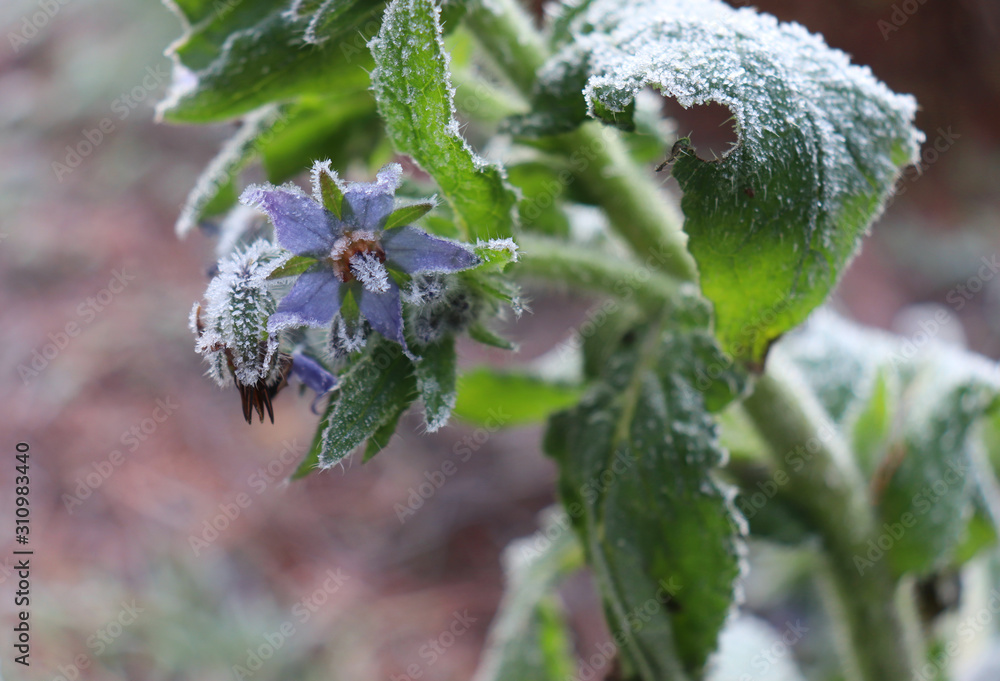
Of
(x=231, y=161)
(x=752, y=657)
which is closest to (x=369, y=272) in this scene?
(x=231, y=161)

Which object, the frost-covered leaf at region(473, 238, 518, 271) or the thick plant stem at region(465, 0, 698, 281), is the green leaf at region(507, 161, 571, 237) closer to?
the thick plant stem at region(465, 0, 698, 281)

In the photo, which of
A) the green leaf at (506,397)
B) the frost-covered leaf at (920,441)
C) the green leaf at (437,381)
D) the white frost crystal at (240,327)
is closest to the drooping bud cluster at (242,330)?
the white frost crystal at (240,327)

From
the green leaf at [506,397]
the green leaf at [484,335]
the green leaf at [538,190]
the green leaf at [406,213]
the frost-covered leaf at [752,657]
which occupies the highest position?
the green leaf at [406,213]

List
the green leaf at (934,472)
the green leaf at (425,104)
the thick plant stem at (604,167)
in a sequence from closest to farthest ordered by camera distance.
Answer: the green leaf at (425,104), the thick plant stem at (604,167), the green leaf at (934,472)

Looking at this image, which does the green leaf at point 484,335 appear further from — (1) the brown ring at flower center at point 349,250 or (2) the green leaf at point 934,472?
(2) the green leaf at point 934,472

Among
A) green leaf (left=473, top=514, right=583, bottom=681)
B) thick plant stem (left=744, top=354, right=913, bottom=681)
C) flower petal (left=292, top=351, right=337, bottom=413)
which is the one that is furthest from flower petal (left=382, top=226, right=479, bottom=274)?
green leaf (left=473, top=514, right=583, bottom=681)

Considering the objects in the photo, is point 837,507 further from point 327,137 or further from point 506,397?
point 327,137

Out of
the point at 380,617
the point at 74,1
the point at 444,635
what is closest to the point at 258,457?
the point at 380,617
